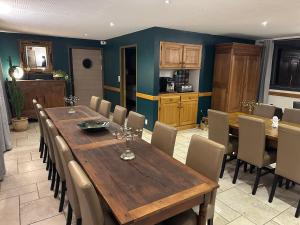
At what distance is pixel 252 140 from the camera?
2.56 meters

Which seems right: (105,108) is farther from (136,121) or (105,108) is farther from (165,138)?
(165,138)

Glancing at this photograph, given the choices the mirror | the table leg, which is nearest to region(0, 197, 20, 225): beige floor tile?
the table leg

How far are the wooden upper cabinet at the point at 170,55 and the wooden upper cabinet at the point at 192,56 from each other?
15 cm

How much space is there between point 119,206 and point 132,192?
15cm

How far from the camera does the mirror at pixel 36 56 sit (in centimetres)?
572

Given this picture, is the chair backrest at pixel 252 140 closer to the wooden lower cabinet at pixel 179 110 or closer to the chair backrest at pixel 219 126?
the chair backrest at pixel 219 126

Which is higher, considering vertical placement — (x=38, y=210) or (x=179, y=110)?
(x=179, y=110)

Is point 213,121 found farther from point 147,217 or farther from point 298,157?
point 147,217

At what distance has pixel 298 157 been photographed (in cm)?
212

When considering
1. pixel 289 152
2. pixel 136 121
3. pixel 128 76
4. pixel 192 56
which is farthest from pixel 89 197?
pixel 128 76

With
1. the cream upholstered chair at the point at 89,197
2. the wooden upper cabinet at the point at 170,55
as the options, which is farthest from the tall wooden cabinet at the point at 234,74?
the cream upholstered chair at the point at 89,197

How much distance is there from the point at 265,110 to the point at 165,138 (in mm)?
2446

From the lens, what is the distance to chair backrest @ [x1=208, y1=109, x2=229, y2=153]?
281cm

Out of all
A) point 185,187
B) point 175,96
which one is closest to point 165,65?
point 175,96
